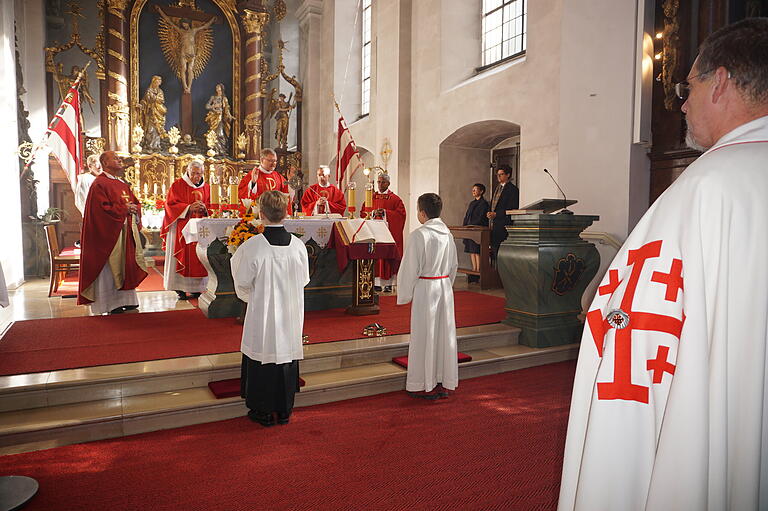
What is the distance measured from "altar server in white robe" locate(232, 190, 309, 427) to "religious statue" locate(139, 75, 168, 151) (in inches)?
433

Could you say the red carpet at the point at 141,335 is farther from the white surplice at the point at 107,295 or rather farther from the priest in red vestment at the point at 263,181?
the priest in red vestment at the point at 263,181

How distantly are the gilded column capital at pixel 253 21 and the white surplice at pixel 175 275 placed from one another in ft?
27.6

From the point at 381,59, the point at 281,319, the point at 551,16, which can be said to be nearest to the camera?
the point at 281,319

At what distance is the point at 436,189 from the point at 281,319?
7.90 m

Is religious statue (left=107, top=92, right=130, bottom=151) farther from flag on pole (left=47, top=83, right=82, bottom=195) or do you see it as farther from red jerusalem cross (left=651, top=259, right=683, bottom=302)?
red jerusalem cross (left=651, top=259, right=683, bottom=302)

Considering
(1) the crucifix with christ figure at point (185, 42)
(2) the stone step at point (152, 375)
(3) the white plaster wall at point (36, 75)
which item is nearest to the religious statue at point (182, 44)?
(1) the crucifix with christ figure at point (185, 42)

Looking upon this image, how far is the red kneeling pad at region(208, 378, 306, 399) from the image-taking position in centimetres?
394

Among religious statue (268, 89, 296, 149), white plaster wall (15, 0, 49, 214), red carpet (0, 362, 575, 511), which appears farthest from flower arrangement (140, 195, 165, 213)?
red carpet (0, 362, 575, 511)

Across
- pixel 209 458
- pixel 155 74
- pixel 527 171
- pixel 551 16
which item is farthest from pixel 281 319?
pixel 155 74

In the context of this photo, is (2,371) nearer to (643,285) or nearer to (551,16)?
(643,285)

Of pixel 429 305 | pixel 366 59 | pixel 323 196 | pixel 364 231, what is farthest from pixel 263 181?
pixel 366 59

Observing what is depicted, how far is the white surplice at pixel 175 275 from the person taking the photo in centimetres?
731

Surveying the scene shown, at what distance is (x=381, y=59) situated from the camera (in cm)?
1241

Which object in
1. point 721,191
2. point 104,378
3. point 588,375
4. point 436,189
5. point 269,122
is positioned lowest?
point 104,378
